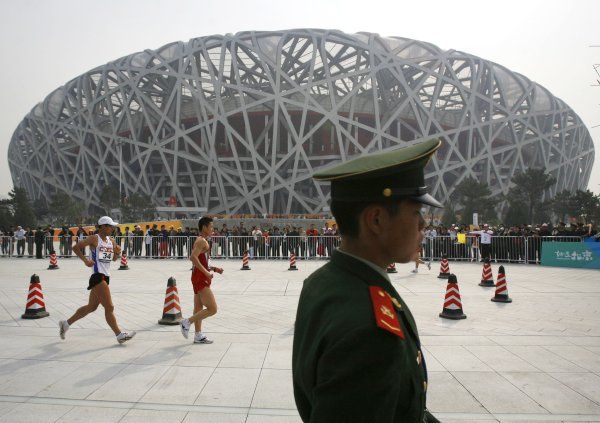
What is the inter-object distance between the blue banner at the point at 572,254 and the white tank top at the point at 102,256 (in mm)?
16355

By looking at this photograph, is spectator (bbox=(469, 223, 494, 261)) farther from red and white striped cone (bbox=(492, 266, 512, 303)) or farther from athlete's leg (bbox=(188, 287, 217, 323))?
athlete's leg (bbox=(188, 287, 217, 323))

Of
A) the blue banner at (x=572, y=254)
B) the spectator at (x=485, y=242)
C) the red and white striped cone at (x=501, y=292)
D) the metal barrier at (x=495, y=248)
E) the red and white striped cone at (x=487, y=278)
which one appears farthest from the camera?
the spectator at (x=485, y=242)

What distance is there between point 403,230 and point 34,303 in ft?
30.1

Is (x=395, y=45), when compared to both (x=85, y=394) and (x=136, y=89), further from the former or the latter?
(x=85, y=394)

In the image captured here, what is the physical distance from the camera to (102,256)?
707 centimetres

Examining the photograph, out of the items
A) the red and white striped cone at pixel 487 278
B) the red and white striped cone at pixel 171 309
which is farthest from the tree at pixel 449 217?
the red and white striped cone at pixel 171 309

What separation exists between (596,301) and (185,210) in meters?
49.7

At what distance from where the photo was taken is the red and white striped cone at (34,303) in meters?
8.83

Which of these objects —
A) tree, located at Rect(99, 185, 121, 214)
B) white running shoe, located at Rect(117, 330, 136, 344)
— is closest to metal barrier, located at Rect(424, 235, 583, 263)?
white running shoe, located at Rect(117, 330, 136, 344)

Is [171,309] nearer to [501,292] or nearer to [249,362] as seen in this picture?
[249,362]

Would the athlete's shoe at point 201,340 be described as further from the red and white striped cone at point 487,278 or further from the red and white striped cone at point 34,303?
the red and white striped cone at point 487,278

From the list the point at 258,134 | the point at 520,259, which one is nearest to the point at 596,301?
the point at 520,259

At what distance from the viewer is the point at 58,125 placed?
6438 cm

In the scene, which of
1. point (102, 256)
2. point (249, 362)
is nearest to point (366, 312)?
point (249, 362)
